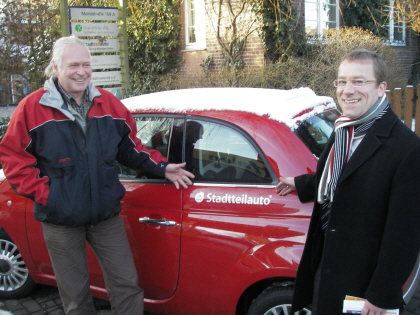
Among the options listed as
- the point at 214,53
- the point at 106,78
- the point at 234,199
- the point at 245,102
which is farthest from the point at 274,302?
the point at 214,53

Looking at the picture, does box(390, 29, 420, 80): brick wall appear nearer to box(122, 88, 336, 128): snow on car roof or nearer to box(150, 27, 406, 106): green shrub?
box(150, 27, 406, 106): green shrub

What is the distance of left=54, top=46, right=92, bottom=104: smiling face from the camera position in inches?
104

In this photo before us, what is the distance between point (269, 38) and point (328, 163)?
952cm

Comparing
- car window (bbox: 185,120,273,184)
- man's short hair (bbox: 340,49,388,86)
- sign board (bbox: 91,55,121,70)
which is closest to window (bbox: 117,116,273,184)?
car window (bbox: 185,120,273,184)

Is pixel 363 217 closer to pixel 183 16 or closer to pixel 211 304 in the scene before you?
pixel 211 304

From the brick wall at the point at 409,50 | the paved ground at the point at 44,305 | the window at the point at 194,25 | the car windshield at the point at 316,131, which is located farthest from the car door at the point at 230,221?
the brick wall at the point at 409,50

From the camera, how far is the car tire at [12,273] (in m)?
A: 3.70

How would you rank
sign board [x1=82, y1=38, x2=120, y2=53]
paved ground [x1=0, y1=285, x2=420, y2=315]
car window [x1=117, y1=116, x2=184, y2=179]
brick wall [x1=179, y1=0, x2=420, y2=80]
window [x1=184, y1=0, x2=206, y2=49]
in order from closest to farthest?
car window [x1=117, y1=116, x2=184, y2=179], paved ground [x1=0, y1=285, x2=420, y2=315], sign board [x1=82, y1=38, x2=120, y2=53], brick wall [x1=179, y1=0, x2=420, y2=80], window [x1=184, y1=0, x2=206, y2=49]

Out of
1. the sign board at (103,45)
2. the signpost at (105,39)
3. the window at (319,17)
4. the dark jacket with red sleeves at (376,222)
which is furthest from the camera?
the window at (319,17)

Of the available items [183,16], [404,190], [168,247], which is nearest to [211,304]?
[168,247]

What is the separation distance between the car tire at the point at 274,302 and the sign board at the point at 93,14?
6.66 meters

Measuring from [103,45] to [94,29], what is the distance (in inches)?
13.7

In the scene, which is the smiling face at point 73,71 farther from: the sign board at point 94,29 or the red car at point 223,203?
the sign board at point 94,29

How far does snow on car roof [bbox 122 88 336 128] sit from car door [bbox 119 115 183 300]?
0.44ft
